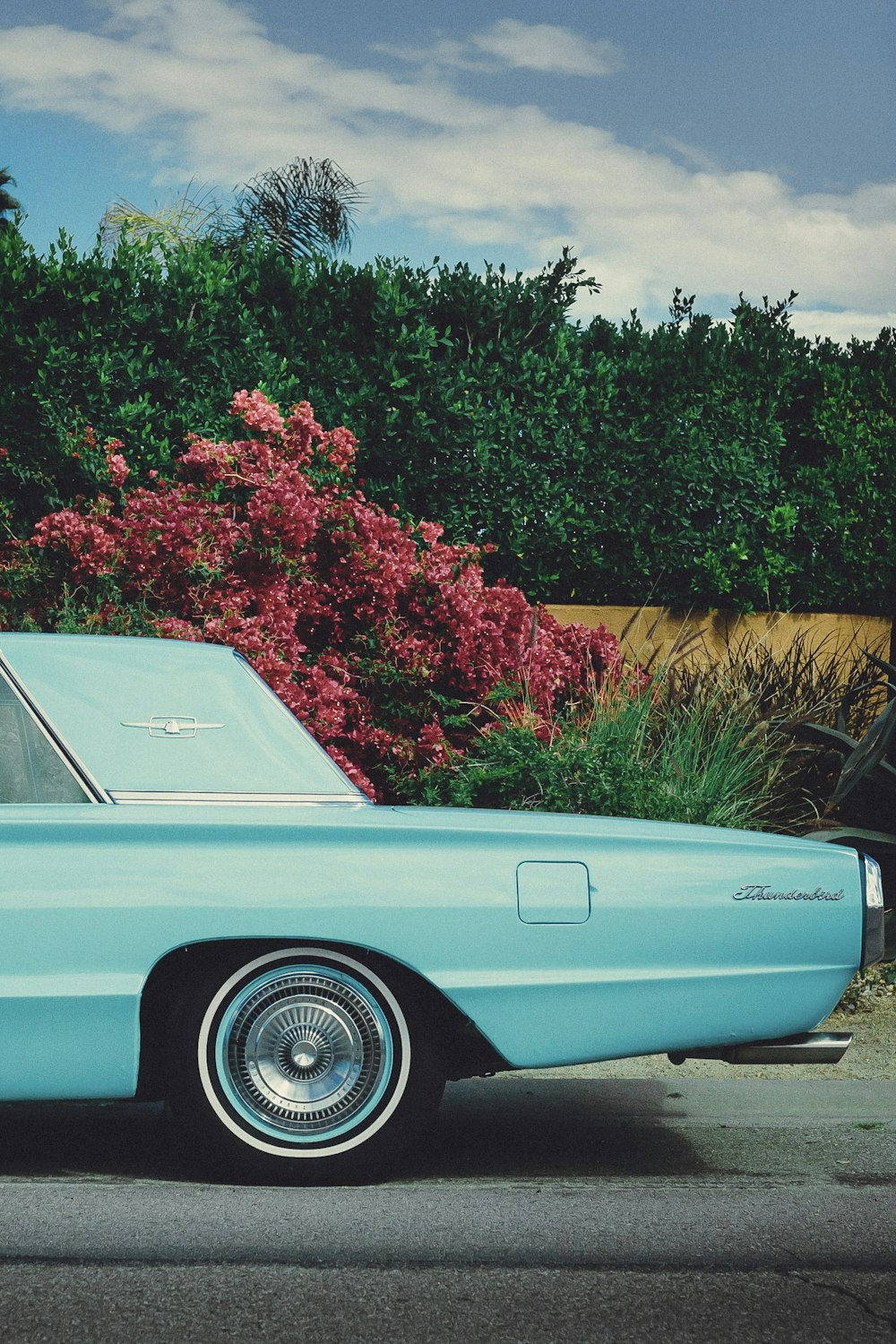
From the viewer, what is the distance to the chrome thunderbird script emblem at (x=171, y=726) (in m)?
4.59

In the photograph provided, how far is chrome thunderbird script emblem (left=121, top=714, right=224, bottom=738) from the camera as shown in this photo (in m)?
4.59

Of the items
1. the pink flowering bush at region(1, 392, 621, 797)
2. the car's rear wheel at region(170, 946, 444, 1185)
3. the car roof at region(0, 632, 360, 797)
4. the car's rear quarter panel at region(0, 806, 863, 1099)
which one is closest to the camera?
the car's rear quarter panel at region(0, 806, 863, 1099)

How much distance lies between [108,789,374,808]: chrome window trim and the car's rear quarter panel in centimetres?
8

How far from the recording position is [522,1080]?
20.1 feet

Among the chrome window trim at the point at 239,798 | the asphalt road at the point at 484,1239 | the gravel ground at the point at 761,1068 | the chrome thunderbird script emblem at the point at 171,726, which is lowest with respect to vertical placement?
the gravel ground at the point at 761,1068

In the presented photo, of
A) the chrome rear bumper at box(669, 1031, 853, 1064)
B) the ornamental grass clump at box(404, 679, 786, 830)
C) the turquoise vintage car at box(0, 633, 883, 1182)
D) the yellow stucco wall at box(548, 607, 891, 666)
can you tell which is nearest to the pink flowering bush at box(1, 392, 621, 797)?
the ornamental grass clump at box(404, 679, 786, 830)

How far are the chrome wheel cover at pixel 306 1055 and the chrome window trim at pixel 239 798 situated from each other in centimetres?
54

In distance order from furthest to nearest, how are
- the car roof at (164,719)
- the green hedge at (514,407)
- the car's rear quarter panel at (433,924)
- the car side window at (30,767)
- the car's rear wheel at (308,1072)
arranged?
1. the green hedge at (514,407)
2. the car roof at (164,719)
3. the car side window at (30,767)
4. the car's rear wheel at (308,1072)
5. the car's rear quarter panel at (433,924)

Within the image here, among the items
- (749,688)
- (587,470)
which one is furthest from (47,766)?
(587,470)

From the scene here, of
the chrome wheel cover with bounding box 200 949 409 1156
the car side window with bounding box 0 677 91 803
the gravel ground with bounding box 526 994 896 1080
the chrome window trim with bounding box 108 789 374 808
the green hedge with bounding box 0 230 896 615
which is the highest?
the green hedge with bounding box 0 230 896 615

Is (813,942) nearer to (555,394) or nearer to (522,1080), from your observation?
(522,1080)

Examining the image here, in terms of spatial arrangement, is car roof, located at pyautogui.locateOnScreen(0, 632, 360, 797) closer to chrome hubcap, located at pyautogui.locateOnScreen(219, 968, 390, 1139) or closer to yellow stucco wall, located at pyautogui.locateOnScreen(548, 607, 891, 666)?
chrome hubcap, located at pyautogui.locateOnScreen(219, 968, 390, 1139)

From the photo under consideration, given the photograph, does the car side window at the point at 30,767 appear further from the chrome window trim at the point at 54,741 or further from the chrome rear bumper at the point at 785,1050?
the chrome rear bumper at the point at 785,1050

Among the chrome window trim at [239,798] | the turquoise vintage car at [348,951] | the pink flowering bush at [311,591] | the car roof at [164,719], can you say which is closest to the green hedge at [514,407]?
the pink flowering bush at [311,591]
